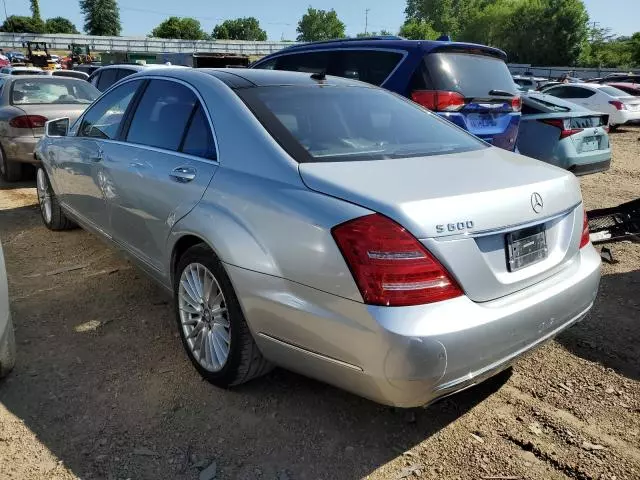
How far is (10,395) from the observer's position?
2.95m

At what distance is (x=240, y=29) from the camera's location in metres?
116

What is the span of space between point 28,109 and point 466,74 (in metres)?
5.81

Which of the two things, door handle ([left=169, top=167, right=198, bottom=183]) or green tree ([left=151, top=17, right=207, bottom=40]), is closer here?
door handle ([left=169, top=167, right=198, bottom=183])

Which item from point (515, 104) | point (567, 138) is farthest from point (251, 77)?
point (567, 138)

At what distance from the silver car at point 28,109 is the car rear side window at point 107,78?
1575 millimetres

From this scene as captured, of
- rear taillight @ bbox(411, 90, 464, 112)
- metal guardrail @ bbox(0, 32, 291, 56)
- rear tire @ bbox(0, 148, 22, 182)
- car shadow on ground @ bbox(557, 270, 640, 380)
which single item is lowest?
car shadow on ground @ bbox(557, 270, 640, 380)

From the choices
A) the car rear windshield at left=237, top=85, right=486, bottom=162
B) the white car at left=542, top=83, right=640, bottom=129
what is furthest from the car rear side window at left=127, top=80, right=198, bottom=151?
the white car at left=542, top=83, right=640, bottom=129

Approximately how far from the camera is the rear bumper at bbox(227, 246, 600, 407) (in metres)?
2.09

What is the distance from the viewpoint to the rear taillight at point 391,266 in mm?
2100

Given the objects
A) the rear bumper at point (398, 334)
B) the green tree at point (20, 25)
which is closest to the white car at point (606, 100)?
the rear bumper at point (398, 334)

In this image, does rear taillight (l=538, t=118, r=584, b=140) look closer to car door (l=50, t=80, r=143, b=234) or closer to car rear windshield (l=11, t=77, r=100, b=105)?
car door (l=50, t=80, r=143, b=234)

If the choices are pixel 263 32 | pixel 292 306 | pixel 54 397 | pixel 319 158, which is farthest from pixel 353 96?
pixel 263 32

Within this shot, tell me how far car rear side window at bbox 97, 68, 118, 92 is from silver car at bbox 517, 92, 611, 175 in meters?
7.32

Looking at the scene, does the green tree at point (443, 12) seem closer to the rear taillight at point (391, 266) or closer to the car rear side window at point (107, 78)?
the car rear side window at point (107, 78)
